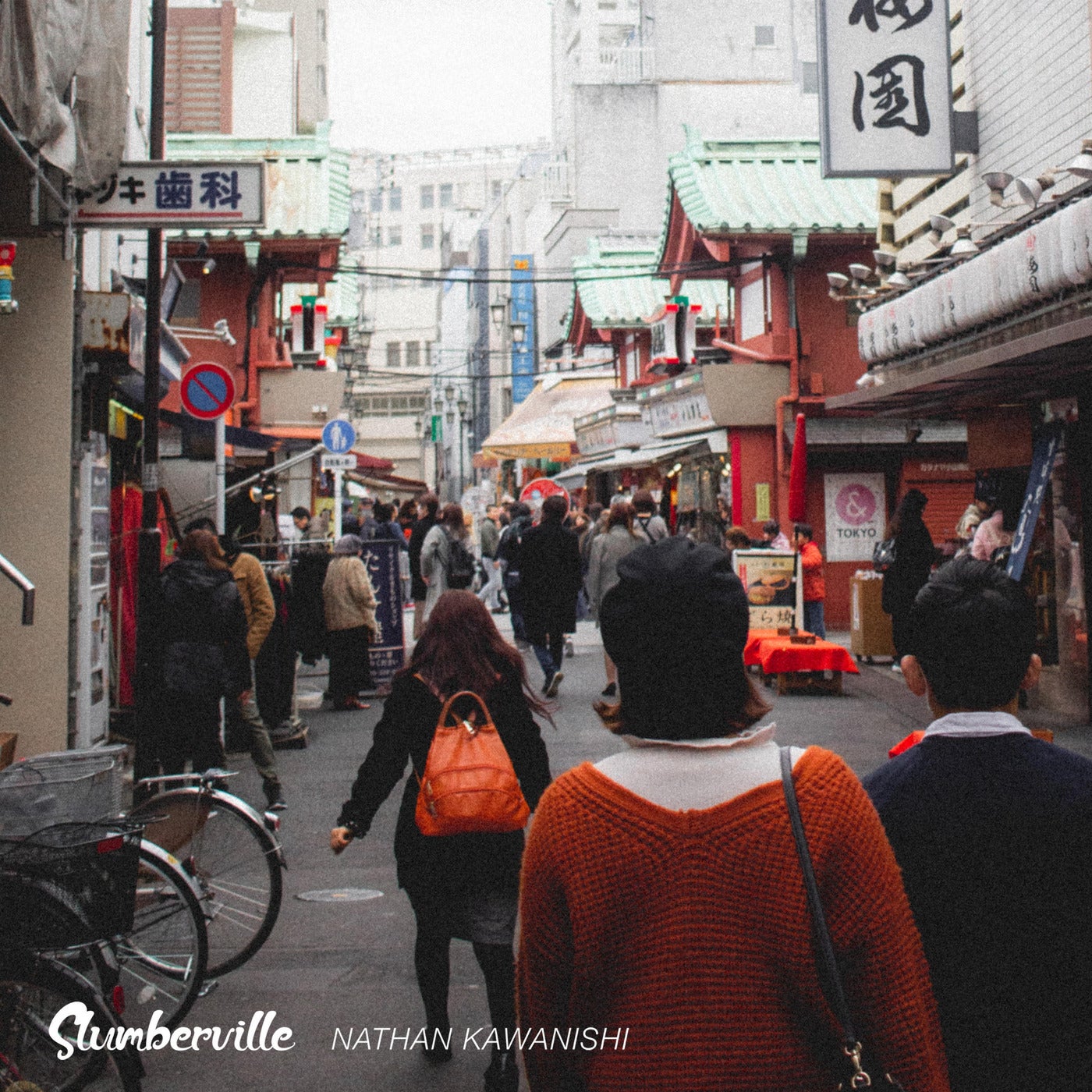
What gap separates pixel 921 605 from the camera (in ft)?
8.82

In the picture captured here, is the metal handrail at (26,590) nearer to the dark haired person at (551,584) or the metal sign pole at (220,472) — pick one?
the metal sign pole at (220,472)

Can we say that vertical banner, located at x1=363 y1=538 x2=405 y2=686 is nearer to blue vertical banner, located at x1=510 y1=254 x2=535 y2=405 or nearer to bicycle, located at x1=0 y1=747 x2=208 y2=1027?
bicycle, located at x1=0 y1=747 x2=208 y2=1027

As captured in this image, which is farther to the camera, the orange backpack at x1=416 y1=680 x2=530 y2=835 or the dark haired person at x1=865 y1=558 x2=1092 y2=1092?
the orange backpack at x1=416 y1=680 x2=530 y2=835

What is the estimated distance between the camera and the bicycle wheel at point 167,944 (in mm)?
4793

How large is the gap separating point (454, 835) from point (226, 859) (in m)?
1.70

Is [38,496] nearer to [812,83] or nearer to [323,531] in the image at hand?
[323,531]

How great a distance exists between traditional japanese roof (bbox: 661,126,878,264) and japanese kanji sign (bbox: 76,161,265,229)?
1564 centimetres

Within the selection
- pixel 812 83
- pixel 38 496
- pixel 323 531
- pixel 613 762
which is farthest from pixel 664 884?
pixel 812 83

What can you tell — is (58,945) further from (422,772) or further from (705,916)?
(705,916)

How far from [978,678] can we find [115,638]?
29.6ft

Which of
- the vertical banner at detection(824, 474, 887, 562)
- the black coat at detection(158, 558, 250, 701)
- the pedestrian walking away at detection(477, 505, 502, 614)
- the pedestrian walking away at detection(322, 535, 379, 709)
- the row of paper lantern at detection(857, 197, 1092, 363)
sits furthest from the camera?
the pedestrian walking away at detection(477, 505, 502, 614)

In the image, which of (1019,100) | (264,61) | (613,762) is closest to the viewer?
(613,762)

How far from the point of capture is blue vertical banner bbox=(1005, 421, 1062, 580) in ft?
36.3

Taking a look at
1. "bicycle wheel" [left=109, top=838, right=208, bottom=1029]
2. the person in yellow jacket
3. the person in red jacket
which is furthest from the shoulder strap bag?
the person in red jacket
